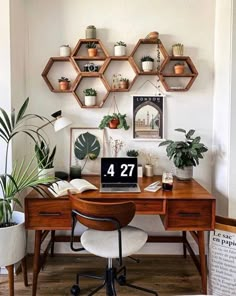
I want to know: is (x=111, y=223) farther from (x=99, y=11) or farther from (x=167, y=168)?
(x=99, y=11)

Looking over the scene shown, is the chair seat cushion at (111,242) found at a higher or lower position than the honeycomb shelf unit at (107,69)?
lower

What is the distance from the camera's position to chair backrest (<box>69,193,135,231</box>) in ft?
6.09

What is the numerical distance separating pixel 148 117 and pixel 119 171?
0.64 meters

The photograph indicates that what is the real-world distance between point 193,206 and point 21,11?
7.19 feet

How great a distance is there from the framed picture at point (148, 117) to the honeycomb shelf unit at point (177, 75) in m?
0.15

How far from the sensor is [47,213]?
85.9 inches

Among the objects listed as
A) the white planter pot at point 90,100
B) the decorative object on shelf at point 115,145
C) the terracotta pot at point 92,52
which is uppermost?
the terracotta pot at point 92,52

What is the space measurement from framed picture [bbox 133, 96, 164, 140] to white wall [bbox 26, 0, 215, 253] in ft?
0.19

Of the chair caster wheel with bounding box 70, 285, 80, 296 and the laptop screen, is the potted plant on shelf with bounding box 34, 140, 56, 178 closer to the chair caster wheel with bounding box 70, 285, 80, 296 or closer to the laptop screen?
the laptop screen

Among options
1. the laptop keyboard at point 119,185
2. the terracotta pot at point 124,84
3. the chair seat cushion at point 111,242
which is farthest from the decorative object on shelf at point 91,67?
the chair seat cushion at point 111,242

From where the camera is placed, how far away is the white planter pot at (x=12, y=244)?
211 cm

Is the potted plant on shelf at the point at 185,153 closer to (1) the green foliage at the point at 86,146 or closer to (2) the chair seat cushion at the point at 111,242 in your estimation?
(1) the green foliage at the point at 86,146

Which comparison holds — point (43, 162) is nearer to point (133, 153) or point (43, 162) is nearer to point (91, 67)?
point (133, 153)

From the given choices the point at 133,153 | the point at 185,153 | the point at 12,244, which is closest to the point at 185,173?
the point at 185,153
